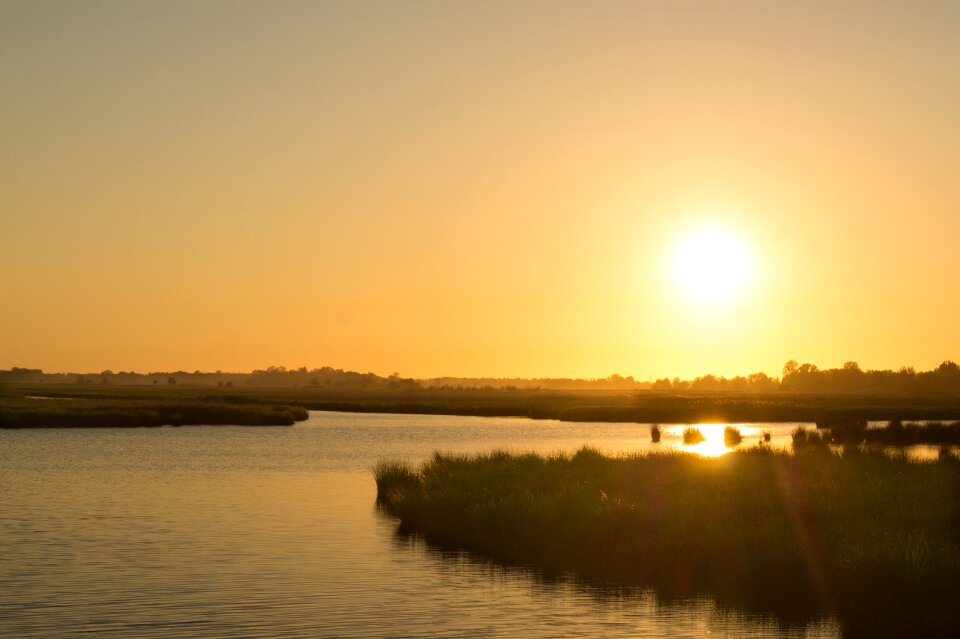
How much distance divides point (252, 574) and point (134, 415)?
7795cm

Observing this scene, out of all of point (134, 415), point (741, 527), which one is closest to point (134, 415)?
point (134, 415)

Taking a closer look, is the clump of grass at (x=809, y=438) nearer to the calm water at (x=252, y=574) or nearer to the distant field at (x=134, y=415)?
the calm water at (x=252, y=574)

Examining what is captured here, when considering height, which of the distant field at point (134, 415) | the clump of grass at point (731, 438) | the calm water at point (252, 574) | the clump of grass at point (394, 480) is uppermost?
the distant field at point (134, 415)

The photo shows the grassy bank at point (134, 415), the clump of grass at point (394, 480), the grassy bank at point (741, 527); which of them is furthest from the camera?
the grassy bank at point (134, 415)

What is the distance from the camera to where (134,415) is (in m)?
102

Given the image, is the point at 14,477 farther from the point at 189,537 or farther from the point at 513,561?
the point at 513,561

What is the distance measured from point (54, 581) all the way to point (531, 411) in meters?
126

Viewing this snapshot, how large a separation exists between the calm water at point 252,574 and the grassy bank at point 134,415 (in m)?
42.3

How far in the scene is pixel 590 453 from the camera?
4225 cm

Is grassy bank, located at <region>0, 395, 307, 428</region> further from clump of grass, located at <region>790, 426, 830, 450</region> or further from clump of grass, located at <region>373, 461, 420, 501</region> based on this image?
clump of grass, located at <region>373, 461, 420, 501</region>

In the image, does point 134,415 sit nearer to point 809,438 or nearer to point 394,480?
point 809,438

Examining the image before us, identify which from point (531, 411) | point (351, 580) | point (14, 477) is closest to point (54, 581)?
point (351, 580)

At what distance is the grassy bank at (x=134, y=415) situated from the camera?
3792 inches

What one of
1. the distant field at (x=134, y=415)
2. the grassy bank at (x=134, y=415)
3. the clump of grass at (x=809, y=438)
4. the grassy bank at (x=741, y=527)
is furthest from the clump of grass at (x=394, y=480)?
the grassy bank at (x=134, y=415)
